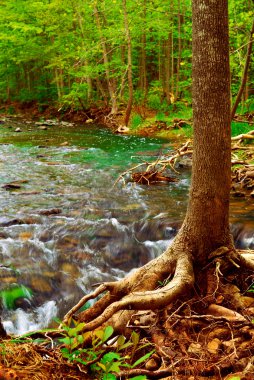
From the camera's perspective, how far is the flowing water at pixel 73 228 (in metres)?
5.53

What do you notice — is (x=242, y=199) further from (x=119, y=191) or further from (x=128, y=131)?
(x=128, y=131)

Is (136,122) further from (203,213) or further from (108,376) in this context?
(108,376)

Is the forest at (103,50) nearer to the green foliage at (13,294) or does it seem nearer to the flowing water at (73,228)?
the flowing water at (73,228)

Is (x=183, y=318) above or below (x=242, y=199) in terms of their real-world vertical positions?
above

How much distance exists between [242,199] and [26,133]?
1461cm

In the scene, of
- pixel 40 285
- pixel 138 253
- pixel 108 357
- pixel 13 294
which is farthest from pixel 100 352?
pixel 138 253

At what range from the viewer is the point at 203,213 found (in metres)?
3.60

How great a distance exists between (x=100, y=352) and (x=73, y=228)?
15.0 feet

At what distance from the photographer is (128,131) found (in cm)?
2047

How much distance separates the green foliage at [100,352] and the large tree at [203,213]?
259 mm

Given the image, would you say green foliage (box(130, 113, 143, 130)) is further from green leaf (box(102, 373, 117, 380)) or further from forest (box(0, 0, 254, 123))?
green leaf (box(102, 373, 117, 380))

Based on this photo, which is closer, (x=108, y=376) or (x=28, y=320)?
(x=108, y=376)

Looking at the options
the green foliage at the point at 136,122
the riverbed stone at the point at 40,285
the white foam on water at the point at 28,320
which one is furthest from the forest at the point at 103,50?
the white foam on water at the point at 28,320

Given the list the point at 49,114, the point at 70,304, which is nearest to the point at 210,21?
the point at 70,304
